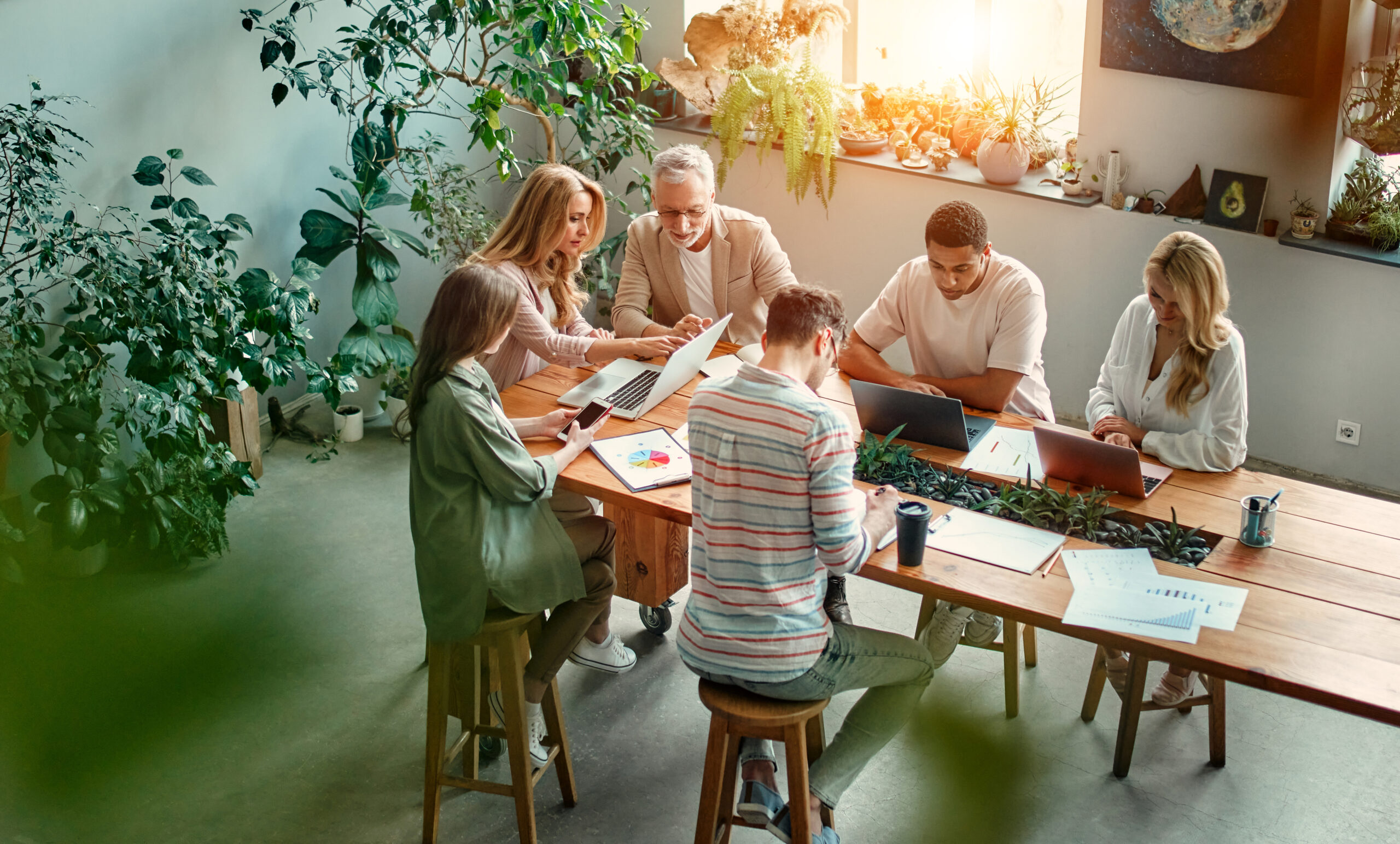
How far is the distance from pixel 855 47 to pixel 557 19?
163 centimetres

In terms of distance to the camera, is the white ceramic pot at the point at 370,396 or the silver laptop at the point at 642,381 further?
the white ceramic pot at the point at 370,396

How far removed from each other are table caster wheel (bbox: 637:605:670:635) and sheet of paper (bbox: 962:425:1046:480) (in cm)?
112

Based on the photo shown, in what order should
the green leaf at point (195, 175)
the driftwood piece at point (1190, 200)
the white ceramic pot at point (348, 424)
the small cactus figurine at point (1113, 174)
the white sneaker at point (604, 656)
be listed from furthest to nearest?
the white ceramic pot at point (348, 424) → the small cactus figurine at point (1113, 174) → the driftwood piece at point (1190, 200) → the green leaf at point (195, 175) → the white sneaker at point (604, 656)

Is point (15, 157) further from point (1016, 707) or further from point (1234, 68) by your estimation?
point (1234, 68)

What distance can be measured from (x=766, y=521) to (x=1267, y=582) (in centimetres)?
105

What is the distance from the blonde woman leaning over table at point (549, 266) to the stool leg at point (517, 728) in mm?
1009

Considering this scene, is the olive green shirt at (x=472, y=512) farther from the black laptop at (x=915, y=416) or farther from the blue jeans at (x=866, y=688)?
the black laptop at (x=915, y=416)

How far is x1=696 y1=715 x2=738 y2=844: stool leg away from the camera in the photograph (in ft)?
7.78

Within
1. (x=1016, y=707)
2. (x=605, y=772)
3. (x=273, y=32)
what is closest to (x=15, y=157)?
(x=273, y=32)

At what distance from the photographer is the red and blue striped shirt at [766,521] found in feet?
7.01

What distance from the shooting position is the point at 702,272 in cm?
374

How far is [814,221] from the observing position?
17.0 ft

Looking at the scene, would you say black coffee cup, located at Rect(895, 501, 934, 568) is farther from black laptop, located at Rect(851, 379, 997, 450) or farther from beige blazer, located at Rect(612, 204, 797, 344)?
beige blazer, located at Rect(612, 204, 797, 344)

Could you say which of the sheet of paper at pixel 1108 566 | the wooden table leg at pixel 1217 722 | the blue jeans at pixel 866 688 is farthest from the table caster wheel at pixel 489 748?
the wooden table leg at pixel 1217 722
